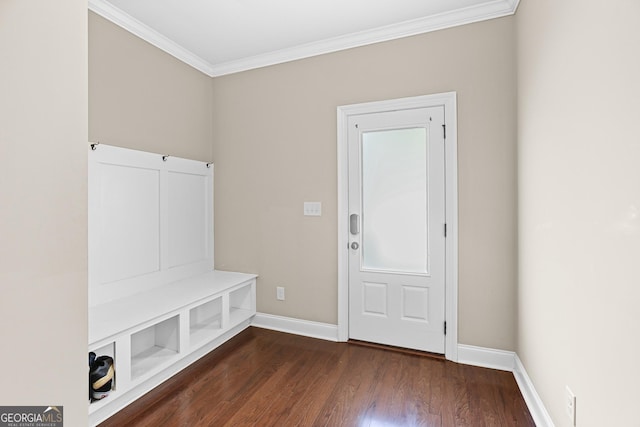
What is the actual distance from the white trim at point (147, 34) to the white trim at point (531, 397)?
3.83 metres

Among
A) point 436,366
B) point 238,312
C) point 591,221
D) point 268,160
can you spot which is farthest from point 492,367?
point 268,160

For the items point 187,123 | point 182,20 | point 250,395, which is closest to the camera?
point 250,395

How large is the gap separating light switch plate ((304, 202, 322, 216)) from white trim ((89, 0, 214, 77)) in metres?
1.81

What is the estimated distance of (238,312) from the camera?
3213 mm

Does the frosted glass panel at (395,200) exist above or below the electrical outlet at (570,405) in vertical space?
above

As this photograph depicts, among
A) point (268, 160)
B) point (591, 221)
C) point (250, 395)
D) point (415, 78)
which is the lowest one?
point (250, 395)

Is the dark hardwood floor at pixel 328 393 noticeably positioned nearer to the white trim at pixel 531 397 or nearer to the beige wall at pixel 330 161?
the white trim at pixel 531 397

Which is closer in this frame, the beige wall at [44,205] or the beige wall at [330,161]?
the beige wall at [44,205]

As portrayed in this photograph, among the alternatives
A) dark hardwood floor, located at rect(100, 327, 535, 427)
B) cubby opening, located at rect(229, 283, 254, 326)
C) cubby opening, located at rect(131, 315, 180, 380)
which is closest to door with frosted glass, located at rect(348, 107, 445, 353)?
dark hardwood floor, located at rect(100, 327, 535, 427)

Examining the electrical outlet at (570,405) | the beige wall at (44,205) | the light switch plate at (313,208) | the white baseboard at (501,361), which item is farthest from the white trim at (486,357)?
the beige wall at (44,205)

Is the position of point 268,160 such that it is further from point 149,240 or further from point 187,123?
point 149,240

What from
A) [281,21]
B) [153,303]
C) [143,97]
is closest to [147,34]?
[143,97]

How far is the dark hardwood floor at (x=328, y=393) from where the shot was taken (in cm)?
187

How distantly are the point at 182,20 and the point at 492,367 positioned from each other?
12.0 feet
